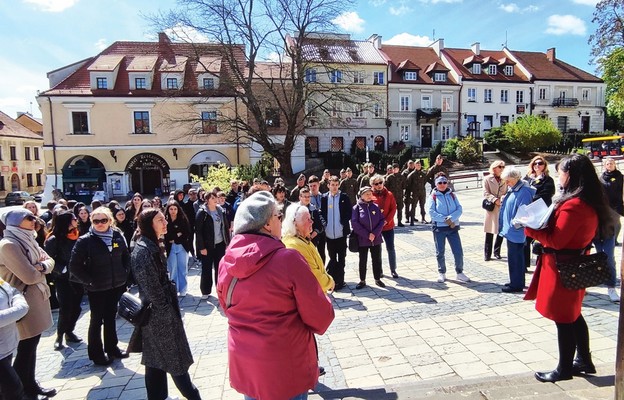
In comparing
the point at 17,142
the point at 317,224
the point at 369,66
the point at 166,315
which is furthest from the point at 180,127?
the point at 166,315

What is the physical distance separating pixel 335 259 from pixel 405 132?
36604 mm

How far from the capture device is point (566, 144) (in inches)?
1515

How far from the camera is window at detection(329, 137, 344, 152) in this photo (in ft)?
129

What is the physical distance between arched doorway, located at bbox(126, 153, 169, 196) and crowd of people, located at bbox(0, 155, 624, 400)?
26.7 metres

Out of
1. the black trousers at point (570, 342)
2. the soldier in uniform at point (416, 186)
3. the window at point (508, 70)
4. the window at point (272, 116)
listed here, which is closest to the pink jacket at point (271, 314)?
the black trousers at point (570, 342)

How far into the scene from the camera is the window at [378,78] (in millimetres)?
39469

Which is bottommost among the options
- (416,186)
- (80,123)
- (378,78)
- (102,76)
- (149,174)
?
(416,186)

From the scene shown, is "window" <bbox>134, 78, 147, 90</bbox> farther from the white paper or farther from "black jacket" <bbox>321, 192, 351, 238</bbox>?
the white paper

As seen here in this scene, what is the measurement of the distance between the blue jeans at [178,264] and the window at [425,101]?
38.3m

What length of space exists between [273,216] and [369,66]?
3922cm

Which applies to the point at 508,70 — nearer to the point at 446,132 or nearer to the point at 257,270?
the point at 446,132

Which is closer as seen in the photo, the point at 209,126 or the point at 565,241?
the point at 565,241

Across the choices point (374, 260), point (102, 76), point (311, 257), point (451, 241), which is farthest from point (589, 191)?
point (102, 76)

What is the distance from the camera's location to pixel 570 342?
3.42 meters
